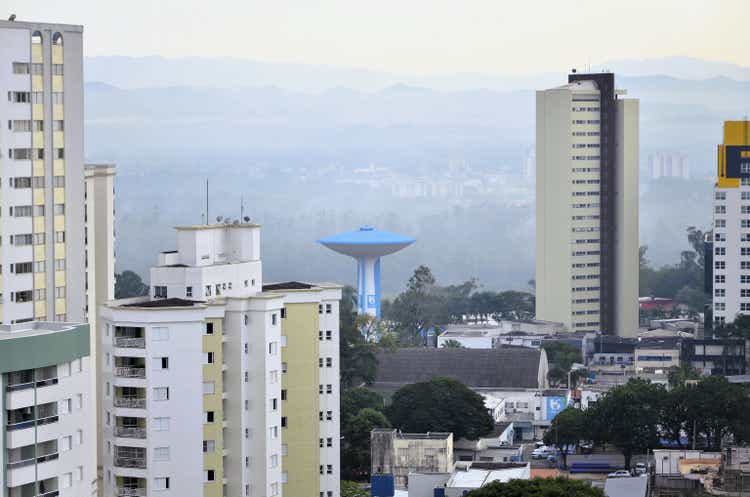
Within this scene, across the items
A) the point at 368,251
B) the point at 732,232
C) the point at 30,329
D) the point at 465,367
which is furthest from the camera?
the point at 368,251

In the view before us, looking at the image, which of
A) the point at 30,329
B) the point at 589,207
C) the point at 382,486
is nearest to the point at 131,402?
the point at 30,329

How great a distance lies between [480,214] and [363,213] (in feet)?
16.7

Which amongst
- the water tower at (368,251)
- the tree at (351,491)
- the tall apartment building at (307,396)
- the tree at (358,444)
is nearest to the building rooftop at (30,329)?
the tall apartment building at (307,396)

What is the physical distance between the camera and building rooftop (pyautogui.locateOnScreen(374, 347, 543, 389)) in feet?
126

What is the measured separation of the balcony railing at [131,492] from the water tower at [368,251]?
28714 mm

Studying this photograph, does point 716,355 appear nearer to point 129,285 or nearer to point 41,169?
point 129,285

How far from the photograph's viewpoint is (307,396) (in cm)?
2222

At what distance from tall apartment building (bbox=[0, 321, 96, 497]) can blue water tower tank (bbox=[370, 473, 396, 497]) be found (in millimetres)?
10525

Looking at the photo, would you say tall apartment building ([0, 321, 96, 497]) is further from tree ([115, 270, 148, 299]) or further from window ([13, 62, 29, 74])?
tree ([115, 270, 148, 299])

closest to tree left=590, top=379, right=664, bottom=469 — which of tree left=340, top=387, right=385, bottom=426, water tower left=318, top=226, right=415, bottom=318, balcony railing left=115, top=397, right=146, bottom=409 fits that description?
tree left=340, top=387, right=385, bottom=426

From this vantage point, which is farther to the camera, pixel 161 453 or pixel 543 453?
pixel 543 453

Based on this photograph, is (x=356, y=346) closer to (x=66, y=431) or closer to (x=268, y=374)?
(x=268, y=374)

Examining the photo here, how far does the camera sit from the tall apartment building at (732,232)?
4209 centimetres

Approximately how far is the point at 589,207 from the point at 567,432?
1935cm
